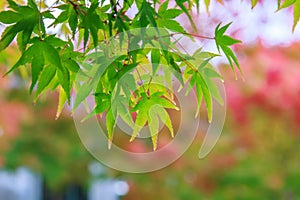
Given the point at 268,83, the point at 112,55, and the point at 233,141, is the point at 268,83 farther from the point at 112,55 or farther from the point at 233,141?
the point at 112,55

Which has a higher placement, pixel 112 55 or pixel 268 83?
pixel 268 83

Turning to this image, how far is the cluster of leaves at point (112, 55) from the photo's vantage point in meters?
0.90

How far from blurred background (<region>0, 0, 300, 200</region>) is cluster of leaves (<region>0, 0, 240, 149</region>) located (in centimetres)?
289

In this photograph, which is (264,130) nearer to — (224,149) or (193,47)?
(224,149)

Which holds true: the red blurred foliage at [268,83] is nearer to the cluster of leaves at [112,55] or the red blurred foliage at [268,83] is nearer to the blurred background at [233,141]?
the blurred background at [233,141]

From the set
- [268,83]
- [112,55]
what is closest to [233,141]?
[268,83]

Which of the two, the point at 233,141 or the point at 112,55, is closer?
→ the point at 112,55

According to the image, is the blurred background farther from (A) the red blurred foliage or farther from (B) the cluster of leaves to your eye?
(B) the cluster of leaves

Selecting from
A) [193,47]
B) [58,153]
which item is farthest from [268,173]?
[193,47]

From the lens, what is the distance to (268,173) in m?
4.45

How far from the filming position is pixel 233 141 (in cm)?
454

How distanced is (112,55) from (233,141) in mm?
3685

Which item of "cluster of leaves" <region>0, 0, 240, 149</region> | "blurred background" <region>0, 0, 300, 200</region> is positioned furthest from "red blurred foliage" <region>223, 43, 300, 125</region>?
"cluster of leaves" <region>0, 0, 240, 149</region>

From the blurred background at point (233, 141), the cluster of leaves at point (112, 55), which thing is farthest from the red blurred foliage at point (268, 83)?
the cluster of leaves at point (112, 55)
